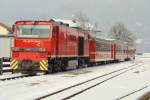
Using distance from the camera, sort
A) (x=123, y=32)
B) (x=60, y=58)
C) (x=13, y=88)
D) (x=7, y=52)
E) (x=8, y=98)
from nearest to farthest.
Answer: (x=8, y=98)
(x=13, y=88)
(x=60, y=58)
(x=7, y=52)
(x=123, y=32)

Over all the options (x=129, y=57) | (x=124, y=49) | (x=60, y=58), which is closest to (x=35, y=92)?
(x=60, y=58)

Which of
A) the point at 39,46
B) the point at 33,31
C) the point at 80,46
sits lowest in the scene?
the point at 39,46

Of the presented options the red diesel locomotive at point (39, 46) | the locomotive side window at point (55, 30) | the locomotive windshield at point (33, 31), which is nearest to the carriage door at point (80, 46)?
the red diesel locomotive at point (39, 46)

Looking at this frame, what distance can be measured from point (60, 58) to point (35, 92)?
13094 millimetres

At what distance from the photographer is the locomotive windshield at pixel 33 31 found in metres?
27.0

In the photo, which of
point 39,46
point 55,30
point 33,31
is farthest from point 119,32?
point 39,46

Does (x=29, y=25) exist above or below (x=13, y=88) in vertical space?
above

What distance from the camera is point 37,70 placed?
26.5 metres

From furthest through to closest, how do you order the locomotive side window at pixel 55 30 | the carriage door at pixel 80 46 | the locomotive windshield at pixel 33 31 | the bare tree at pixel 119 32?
the bare tree at pixel 119 32
the carriage door at pixel 80 46
the locomotive side window at pixel 55 30
the locomotive windshield at pixel 33 31

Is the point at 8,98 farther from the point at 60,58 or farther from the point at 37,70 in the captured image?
the point at 60,58

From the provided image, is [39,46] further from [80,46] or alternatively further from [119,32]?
[119,32]

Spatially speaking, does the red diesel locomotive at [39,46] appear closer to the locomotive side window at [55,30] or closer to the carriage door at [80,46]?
the locomotive side window at [55,30]

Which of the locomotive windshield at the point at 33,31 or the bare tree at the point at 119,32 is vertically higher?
the bare tree at the point at 119,32

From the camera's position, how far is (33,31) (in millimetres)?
27234
